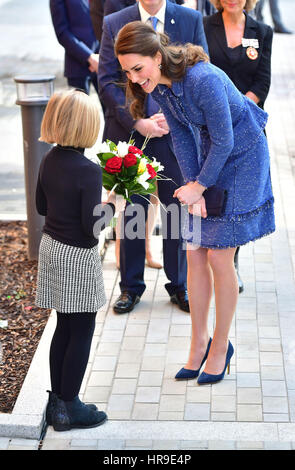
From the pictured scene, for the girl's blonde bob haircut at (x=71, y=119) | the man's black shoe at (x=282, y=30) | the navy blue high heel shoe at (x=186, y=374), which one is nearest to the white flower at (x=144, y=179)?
the girl's blonde bob haircut at (x=71, y=119)

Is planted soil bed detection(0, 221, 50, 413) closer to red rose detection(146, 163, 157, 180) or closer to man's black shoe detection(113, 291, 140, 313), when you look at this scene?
man's black shoe detection(113, 291, 140, 313)

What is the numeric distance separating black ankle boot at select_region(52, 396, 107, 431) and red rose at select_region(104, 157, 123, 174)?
48.7 inches

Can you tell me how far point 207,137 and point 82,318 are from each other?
1.15 m

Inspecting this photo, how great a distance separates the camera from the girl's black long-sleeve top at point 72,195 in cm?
405

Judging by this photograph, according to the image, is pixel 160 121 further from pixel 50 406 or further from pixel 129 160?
pixel 50 406

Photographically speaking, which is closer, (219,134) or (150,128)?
(219,134)

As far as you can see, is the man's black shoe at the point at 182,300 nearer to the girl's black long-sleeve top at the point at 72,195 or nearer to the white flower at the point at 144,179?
the white flower at the point at 144,179

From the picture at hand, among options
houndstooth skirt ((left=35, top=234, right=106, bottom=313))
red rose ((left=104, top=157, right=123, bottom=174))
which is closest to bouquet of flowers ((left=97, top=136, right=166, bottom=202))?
red rose ((left=104, top=157, right=123, bottom=174))

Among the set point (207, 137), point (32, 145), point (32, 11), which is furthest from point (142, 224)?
point (32, 11)

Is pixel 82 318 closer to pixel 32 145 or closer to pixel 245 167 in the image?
pixel 245 167

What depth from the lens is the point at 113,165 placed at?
455 cm

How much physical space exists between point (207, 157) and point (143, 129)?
1235 millimetres

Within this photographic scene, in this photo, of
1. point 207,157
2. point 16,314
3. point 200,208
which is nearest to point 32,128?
point 16,314
